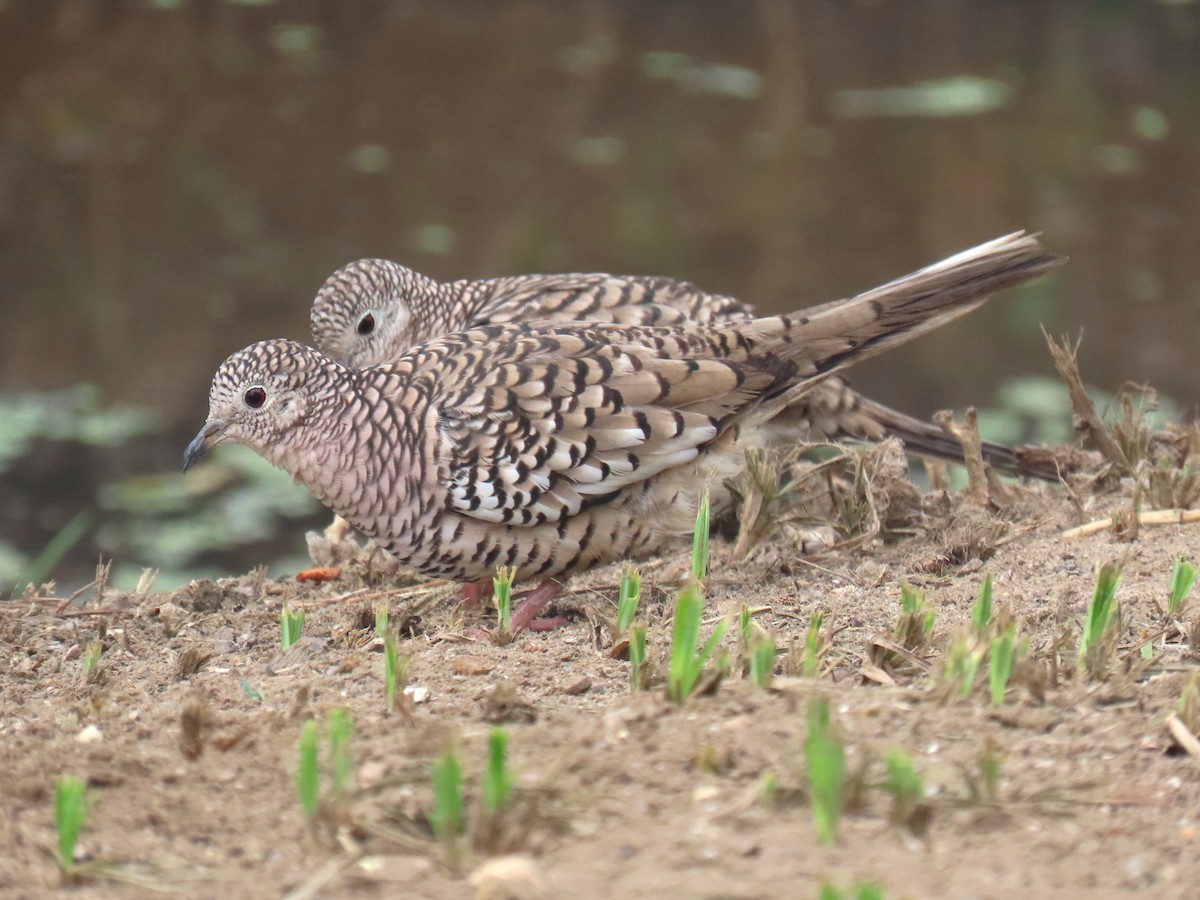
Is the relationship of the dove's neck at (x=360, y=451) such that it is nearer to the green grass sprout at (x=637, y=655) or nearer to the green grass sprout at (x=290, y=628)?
the green grass sprout at (x=290, y=628)

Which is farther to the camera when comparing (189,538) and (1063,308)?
(1063,308)

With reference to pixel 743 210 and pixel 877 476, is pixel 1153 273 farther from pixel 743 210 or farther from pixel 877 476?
pixel 877 476

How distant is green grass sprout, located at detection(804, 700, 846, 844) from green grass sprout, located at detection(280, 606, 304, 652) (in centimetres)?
185

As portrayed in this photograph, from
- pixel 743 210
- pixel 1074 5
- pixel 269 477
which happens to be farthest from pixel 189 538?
pixel 1074 5

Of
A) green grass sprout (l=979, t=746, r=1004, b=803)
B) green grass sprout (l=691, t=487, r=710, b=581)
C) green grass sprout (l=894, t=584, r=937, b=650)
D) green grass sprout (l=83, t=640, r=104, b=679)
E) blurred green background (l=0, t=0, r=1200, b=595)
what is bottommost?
green grass sprout (l=979, t=746, r=1004, b=803)

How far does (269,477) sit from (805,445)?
397 cm

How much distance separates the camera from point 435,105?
12.6 m

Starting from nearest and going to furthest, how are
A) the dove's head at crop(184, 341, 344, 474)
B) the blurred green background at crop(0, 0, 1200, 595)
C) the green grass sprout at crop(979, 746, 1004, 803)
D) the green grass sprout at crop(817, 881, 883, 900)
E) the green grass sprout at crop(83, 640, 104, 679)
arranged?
the green grass sprout at crop(817, 881, 883, 900) < the green grass sprout at crop(979, 746, 1004, 803) < the green grass sprout at crop(83, 640, 104, 679) < the dove's head at crop(184, 341, 344, 474) < the blurred green background at crop(0, 0, 1200, 595)

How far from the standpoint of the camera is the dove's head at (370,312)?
6188 millimetres

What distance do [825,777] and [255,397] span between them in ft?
8.77

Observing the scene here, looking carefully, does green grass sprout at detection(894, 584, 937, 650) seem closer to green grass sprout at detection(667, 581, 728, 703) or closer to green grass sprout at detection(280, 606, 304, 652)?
green grass sprout at detection(667, 581, 728, 703)

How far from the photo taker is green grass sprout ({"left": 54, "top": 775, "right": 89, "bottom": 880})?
2.48m

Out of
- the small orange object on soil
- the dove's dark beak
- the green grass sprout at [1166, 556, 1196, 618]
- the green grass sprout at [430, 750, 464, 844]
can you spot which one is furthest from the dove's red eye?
the green grass sprout at [1166, 556, 1196, 618]

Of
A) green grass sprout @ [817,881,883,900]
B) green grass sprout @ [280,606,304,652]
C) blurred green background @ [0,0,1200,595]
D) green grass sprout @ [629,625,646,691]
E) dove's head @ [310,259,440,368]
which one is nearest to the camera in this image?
green grass sprout @ [817,881,883,900]
